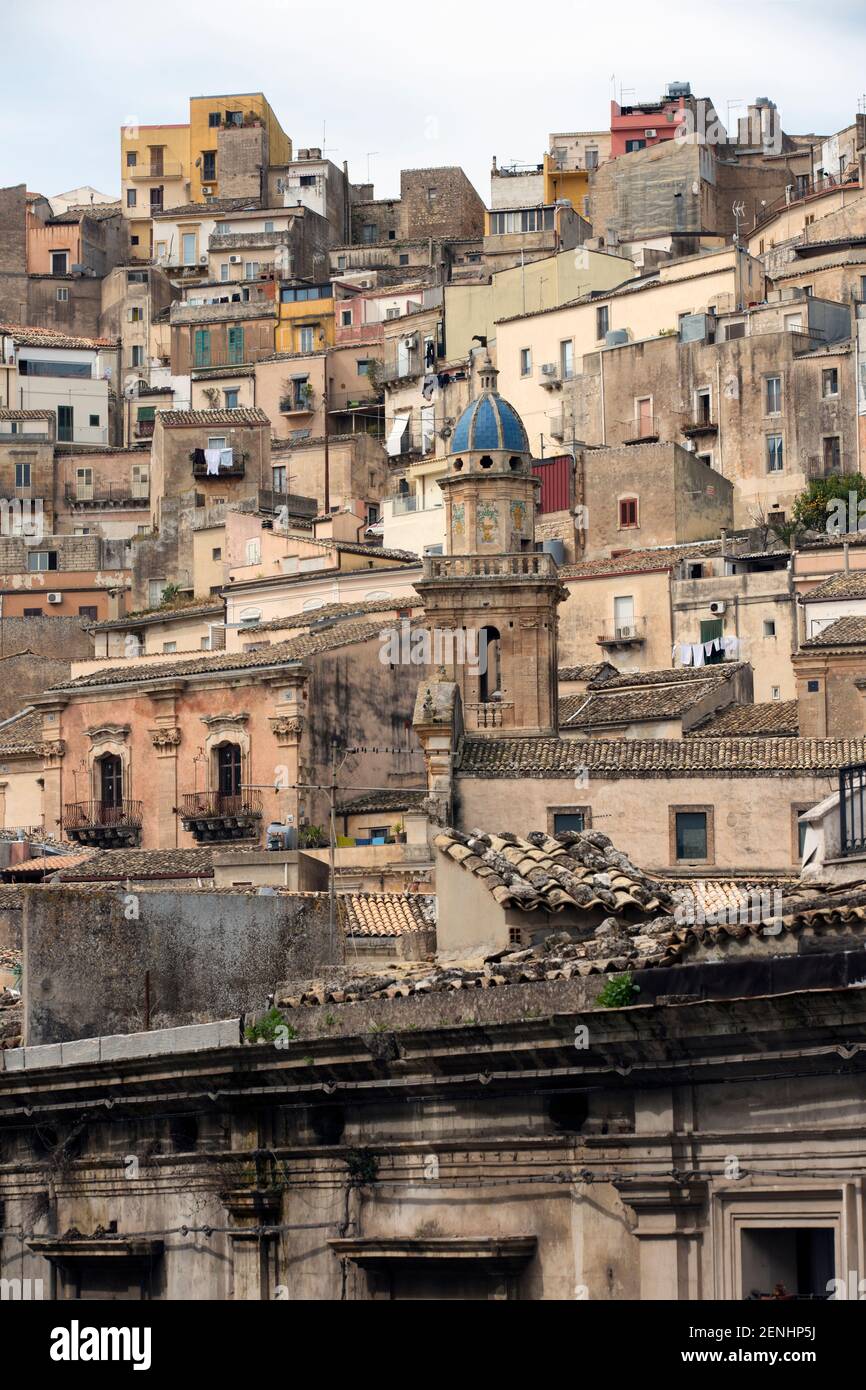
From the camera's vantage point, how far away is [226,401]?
114m

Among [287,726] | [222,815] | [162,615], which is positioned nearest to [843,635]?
[287,726]

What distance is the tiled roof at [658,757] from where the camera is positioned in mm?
50938

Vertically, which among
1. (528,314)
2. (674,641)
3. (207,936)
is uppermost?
(528,314)

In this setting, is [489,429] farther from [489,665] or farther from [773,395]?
[773,395]

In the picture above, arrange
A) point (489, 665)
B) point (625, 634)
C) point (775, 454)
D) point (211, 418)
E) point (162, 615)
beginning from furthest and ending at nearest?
point (211, 418) < point (162, 615) < point (775, 454) < point (625, 634) < point (489, 665)

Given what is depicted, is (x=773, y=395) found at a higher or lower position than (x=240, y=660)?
higher

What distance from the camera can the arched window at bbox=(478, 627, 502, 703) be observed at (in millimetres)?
60719

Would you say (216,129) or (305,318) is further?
(216,129)

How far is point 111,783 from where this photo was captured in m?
72.6

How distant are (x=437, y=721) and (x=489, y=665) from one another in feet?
22.3

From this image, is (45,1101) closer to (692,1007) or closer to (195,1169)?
(195,1169)

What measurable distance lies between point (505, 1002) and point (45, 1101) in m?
5.91

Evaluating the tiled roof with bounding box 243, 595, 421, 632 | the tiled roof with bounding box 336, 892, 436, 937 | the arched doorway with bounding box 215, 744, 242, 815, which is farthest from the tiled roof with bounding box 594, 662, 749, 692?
the tiled roof with bounding box 336, 892, 436, 937
